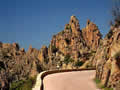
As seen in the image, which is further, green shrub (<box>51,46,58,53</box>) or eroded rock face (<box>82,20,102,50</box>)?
green shrub (<box>51,46,58,53</box>)

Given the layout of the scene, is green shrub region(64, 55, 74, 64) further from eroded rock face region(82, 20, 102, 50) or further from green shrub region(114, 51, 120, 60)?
green shrub region(114, 51, 120, 60)

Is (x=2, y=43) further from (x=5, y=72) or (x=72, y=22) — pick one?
(x=72, y=22)

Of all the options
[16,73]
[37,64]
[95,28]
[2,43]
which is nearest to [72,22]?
[95,28]

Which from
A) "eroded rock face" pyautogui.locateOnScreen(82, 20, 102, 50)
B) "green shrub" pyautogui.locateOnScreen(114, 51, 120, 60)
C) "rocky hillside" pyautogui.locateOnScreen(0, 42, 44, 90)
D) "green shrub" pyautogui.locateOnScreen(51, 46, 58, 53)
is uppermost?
"eroded rock face" pyautogui.locateOnScreen(82, 20, 102, 50)

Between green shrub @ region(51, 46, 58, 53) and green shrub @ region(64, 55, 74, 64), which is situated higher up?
green shrub @ region(51, 46, 58, 53)

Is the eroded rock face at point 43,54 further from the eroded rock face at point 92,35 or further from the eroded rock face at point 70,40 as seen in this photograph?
the eroded rock face at point 92,35

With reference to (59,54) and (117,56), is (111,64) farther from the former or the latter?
(59,54)

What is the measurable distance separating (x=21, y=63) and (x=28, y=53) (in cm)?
592

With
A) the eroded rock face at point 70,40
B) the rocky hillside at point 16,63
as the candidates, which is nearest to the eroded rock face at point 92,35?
the eroded rock face at point 70,40

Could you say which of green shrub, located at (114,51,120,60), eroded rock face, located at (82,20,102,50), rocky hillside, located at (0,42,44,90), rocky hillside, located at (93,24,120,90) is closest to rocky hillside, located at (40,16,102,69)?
eroded rock face, located at (82,20,102,50)

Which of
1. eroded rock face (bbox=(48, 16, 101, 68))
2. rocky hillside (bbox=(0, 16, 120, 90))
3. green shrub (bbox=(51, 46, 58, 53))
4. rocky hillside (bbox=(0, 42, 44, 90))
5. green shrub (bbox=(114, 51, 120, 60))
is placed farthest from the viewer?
rocky hillside (bbox=(0, 42, 44, 90))

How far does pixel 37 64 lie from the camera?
82.2 metres

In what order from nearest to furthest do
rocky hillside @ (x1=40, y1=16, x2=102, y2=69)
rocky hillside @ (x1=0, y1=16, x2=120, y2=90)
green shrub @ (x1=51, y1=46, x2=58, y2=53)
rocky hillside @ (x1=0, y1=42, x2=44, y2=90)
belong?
rocky hillside @ (x1=0, y1=16, x2=120, y2=90) < rocky hillside @ (x1=40, y1=16, x2=102, y2=69) < green shrub @ (x1=51, y1=46, x2=58, y2=53) < rocky hillside @ (x1=0, y1=42, x2=44, y2=90)

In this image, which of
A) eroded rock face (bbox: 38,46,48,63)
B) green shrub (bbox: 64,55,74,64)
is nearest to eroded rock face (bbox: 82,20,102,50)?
green shrub (bbox: 64,55,74,64)
